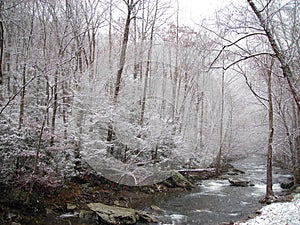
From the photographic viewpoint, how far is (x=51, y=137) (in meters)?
9.06

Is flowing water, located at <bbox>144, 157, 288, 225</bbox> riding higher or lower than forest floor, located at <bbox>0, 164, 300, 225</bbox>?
lower

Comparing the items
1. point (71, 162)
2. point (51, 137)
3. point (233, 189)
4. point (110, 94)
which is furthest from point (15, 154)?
point (233, 189)

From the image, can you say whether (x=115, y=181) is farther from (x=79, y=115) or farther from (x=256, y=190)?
(x=256, y=190)

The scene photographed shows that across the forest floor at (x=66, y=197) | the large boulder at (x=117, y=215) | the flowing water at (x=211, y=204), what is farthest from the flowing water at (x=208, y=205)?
the forest floor at (x=66, y=197)

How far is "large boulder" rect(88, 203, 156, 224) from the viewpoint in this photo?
297 inches

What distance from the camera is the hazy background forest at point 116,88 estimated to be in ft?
25.7

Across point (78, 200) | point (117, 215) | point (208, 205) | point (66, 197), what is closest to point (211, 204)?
point (208, 205)

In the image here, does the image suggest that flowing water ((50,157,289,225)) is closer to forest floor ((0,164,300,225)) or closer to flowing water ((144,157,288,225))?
flowing water ((144,157,288,225))

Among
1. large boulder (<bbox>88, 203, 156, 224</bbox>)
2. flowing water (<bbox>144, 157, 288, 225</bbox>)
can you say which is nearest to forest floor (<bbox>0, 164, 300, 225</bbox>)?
large boulder (<bbox>88, 203, 156, 224</bbox>)

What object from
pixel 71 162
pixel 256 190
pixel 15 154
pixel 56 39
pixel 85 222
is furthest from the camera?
pixel 256 190

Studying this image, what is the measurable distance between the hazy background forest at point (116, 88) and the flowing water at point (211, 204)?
5.98 ft

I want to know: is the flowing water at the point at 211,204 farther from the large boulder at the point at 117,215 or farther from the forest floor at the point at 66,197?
the forest floor at the point at 66,197

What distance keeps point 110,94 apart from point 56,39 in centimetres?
323

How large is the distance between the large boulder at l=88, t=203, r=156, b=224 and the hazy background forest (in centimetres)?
175
